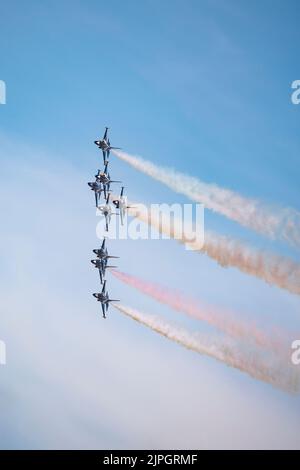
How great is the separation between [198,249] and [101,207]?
15.9m

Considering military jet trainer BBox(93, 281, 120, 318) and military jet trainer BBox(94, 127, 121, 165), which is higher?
military jet trainer BBox(94, 127, 121, 165)

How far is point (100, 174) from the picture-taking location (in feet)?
280

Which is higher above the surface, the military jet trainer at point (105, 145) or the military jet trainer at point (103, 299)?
the military jet trainer at point (105, 145)
